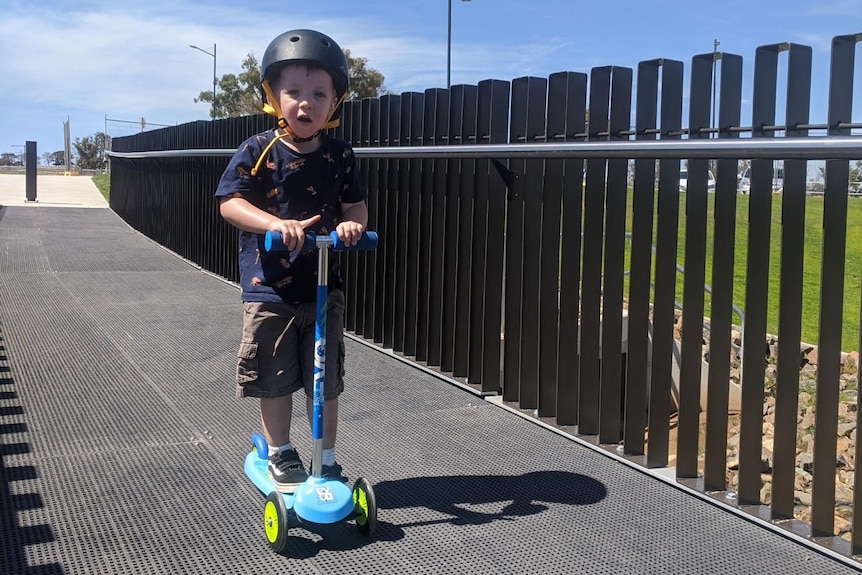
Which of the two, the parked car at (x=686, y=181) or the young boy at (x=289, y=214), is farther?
the parked car at (x=686, y=181)

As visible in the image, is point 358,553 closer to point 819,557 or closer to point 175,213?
point 819,557

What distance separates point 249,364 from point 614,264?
1704mm

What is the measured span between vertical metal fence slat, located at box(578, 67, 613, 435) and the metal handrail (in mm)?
207

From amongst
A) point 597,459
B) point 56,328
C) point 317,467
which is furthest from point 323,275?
point 56,328

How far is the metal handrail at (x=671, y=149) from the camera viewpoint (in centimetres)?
253

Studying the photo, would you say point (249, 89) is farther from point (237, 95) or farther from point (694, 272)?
point (694, 272)

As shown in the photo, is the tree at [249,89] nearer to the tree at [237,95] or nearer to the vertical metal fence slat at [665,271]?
the tree at [237,95]

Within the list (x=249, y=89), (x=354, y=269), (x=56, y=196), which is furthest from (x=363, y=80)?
(x=354, y=269)

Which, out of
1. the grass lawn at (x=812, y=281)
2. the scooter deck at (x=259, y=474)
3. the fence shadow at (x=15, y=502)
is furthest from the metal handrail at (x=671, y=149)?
the grass lawn at (x=812, y=281)

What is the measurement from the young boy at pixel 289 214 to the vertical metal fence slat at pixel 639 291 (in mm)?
1235

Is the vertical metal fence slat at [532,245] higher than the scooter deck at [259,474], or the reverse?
the vertical metal fence slat at [532,245]

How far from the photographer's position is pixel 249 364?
2.88 m

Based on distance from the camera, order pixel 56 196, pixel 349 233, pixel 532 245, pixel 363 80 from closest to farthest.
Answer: pixel 349 233
pixel 532 245
pixel 56 196
pixel 363 80

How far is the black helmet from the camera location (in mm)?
2684
